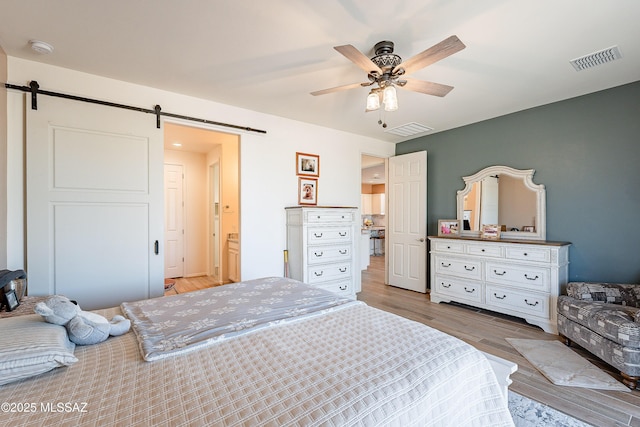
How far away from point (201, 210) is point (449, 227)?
4.62 m

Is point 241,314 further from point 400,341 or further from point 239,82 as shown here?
point 239,82

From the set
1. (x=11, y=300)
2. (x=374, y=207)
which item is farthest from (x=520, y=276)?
(x=374, y=207)

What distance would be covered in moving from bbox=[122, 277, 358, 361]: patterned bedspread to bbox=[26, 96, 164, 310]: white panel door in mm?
1191

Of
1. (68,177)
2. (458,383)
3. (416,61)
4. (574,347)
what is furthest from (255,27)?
(574,347)

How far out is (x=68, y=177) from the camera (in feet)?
8.13

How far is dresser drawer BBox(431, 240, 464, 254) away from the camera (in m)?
3.82

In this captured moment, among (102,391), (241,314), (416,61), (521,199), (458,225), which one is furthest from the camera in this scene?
(458,225)

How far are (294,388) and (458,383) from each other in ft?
2.17

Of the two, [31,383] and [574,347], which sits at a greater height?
[31,383]

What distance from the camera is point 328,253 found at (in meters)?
3.72

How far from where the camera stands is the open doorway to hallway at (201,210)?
486 centimetres

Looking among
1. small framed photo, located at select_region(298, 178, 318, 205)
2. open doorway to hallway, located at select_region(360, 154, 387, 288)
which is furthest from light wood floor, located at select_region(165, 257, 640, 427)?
open doorway to hallway, located at select_region(360, 154, 387, 288)

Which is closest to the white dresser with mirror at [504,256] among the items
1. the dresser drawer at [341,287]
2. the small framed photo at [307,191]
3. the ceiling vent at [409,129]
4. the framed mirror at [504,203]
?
the framed mirror at [504,203]

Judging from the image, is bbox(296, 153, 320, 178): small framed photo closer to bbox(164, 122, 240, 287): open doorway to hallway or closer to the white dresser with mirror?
bbox(164, 122, 240, 287): open doorway to hallway
